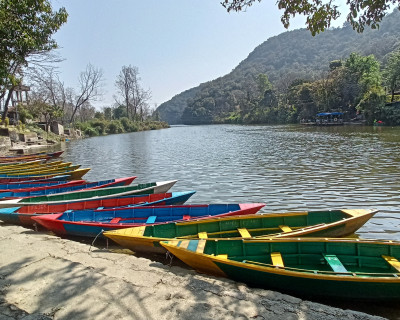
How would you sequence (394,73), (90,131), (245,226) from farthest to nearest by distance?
(90,131) → (394,73) → (245,226)

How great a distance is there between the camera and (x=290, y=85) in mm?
71188

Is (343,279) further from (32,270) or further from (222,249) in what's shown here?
(32,270)

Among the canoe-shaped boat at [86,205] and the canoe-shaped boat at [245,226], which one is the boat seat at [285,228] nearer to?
the canoe-shaped boat at [245,226]

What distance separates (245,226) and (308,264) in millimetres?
1538

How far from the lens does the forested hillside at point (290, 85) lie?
5322cm

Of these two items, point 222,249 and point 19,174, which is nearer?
point 222,249

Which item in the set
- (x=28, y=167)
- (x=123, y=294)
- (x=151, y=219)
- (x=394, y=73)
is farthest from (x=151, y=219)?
(x=394, y=73)

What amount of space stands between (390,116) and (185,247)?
42.2 m

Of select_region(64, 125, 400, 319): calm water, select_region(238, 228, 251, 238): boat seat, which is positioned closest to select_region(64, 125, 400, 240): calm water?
select_region(64, 125, 400, 319): calm water

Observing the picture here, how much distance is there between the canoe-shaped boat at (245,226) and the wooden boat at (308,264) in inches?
33.6

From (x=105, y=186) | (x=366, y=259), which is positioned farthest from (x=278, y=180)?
(x=366, y=259)

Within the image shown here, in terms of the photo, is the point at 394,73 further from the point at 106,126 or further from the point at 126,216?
the point at 106,126

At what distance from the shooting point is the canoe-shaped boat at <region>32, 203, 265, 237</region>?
268 inches

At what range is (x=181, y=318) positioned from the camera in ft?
11.4
